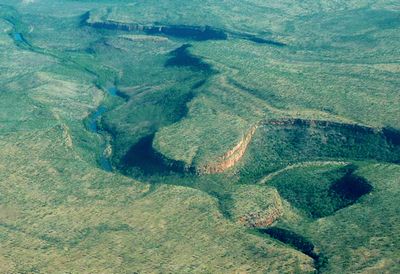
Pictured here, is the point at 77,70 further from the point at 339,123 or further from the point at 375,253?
the point at 375,253

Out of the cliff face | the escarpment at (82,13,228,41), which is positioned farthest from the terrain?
the escarpment at (82,13,228,41)

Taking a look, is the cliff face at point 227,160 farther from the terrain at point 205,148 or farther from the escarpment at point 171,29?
the escarpment at point 171,29

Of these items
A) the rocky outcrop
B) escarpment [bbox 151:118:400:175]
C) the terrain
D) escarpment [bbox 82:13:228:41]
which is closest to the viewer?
the terrain

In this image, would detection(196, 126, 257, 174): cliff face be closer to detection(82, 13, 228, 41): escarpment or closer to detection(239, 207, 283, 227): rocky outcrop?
detection(239, 207, 283, 227): rocky outcrop

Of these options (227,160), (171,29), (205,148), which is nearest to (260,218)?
(227,160)

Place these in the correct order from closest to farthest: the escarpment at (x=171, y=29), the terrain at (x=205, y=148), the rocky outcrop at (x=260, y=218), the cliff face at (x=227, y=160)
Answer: the terrain at (x=205, y=148), the rocky outcrop at (x=260, y=218), the cliff face at (x=227, y=160), the escarpment at (x=171, y=29)

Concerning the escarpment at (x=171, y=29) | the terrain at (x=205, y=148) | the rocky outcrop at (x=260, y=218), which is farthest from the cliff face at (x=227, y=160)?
the escarpment at (x=171, y=29)

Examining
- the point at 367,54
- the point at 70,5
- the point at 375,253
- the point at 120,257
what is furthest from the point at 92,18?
the point at 375,253

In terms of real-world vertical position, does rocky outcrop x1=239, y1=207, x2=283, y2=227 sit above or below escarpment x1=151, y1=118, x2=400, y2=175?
below
